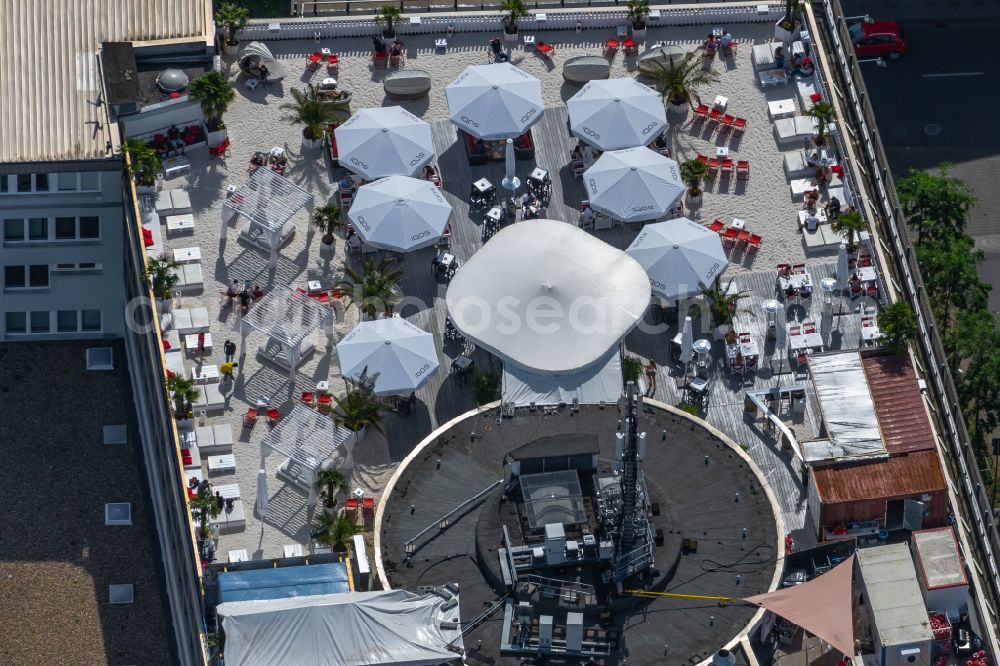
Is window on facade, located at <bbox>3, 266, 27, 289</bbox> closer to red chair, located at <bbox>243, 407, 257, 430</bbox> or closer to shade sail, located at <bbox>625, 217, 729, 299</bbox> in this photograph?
red chair, located at <bbox>243, 407, 257, 430</bbox>

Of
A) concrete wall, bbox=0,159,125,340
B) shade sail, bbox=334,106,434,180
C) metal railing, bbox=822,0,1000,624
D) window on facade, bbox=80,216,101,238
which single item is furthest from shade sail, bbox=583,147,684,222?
window on facade, bbox=80,216,101,238

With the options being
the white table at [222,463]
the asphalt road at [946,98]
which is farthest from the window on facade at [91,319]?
the asphalt road at [946,98]

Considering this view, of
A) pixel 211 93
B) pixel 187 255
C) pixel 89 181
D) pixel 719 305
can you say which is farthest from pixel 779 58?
pixel 89 181

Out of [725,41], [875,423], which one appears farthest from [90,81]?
[875,423]

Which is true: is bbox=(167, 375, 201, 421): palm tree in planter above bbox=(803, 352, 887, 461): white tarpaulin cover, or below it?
above

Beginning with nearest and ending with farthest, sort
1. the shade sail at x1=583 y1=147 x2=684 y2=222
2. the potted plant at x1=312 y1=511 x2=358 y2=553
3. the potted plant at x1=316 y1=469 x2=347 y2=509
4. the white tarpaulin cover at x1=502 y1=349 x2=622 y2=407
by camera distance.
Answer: the potted plant at x1=312 y1=511 x2=358 y2=553, the potted plant at x1=316 y1=469 x2=347 y2=509, the white tarpaulin cover at x1=502 y1=349 x2=622 y2=407, the shade sail at x1=583 y1=147 x2=684 y2=222
